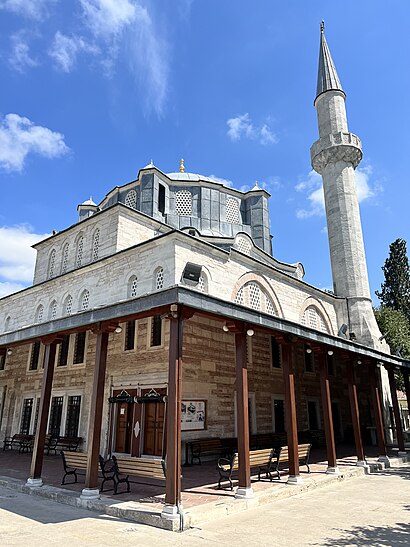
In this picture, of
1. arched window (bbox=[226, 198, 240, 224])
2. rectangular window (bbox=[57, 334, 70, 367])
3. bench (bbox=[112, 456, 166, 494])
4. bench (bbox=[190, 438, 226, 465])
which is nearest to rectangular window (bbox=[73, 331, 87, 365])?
rectangular window (bbox=[57, 334, 70, 367])

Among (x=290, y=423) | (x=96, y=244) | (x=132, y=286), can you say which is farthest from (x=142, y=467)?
(x=96, y=244)

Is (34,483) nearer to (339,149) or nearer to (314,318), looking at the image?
(314,318)

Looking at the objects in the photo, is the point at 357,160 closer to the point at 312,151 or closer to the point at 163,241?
the point at 312,151

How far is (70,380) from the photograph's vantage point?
13219mm

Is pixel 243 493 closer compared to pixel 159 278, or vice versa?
pixel 243 493

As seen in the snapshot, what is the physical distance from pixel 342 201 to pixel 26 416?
16.5m

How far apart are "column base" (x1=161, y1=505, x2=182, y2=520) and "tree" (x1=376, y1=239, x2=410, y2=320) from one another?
96.4ft

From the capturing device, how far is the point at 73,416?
12.8 metres

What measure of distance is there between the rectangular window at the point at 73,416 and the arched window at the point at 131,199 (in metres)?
9.85

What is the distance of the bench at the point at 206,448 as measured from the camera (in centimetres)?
1018

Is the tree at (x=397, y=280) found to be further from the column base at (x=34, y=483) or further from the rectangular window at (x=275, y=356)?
the column base at (x=34, y=483)

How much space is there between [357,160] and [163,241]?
14040 mm

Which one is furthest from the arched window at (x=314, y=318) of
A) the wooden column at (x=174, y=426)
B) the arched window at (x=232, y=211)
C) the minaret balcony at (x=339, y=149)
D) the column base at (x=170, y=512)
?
the column base at (x=170, y=512)

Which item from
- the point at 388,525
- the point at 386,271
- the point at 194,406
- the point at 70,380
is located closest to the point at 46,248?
the point at 70,380
